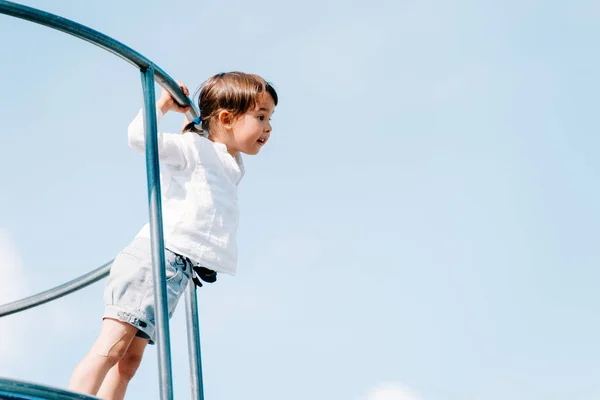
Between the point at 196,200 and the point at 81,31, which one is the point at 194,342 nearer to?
the point at 196,200

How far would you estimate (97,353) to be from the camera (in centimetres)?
169

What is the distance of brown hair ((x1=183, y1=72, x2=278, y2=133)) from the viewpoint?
6.79 feet

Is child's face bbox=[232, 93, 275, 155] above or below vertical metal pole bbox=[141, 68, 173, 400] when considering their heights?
above

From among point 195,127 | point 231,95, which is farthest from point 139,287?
point 231,95

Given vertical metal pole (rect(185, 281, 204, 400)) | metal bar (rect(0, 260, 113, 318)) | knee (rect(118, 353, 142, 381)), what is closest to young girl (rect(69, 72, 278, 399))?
knee (rect(118, 353, 142, 381))

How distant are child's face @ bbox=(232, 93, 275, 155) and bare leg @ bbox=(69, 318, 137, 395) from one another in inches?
22.3

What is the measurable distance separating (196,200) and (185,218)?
0.17 ft

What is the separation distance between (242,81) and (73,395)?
3.62 feet

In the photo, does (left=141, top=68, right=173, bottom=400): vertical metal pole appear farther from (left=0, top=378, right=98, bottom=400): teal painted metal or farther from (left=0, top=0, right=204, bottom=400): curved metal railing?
(left=0, top=378, right=98, bottom=400): teal painted metal

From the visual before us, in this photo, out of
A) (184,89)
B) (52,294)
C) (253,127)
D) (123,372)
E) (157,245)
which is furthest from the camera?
(52,294)

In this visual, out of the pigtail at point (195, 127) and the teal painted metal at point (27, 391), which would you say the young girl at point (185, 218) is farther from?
the teal painted metal at point (27, 391)

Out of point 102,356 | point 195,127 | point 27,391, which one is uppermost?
point 195,127

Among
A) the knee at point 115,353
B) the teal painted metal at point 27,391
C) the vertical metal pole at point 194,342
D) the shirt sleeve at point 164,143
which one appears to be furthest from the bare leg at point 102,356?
the teal painted metal at point 27,391

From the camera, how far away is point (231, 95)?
2080 mm
